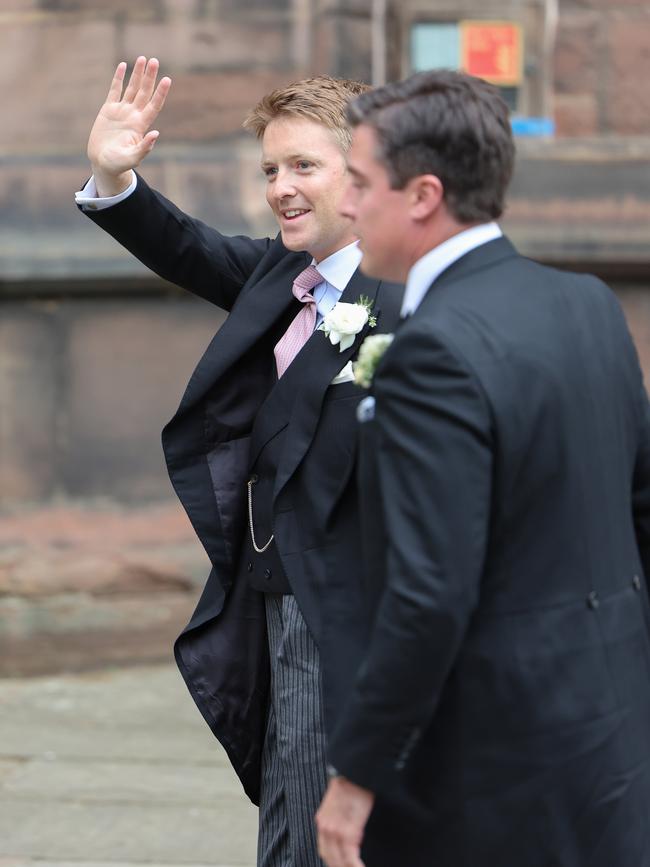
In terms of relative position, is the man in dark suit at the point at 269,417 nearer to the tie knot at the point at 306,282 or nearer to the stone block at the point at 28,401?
the tie knot at the point at 306,282

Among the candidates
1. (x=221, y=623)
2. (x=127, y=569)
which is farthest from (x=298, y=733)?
(x=127, y=569)

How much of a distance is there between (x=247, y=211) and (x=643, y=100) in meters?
1.76

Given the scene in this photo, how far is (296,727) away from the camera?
2.94 meters

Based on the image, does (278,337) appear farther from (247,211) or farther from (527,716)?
(247,211)

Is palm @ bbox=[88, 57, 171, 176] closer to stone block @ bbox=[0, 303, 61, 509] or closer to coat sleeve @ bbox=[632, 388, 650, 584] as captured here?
coat sleeve @ bbox=[632, 388, 650, 584]

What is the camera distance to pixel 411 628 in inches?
80.4

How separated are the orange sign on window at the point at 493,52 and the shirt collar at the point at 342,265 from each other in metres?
3.62

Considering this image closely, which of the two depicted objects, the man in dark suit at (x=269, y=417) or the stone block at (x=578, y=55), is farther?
the stone block at (x=578, y=55)

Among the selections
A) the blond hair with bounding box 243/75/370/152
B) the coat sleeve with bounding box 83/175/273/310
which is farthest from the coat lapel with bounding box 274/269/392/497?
Result: the coat sleeve with bounding box 83/175/273/310

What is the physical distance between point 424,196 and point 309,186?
80 cm

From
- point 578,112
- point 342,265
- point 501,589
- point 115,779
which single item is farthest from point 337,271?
point 578,112

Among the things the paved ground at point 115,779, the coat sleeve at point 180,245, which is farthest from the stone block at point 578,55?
the coat sleeve at point 180,245

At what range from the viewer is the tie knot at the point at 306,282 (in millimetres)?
3072

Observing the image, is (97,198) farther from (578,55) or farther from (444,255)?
(578,55)
